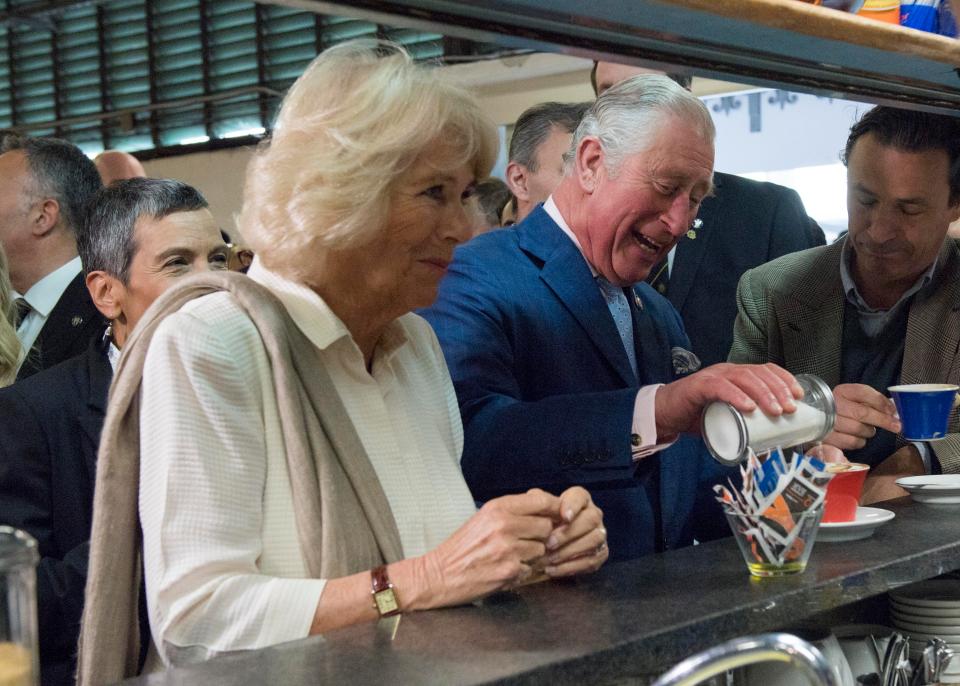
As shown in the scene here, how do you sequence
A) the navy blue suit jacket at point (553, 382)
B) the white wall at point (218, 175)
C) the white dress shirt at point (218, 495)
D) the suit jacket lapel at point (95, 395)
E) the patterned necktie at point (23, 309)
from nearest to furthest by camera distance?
1. the white dress shirt at point (218, 495)
2. the navy blue suit jacket at point (553, 382)
3. the suit jacket lapel at point (95, 395)
4. the patterned necktie at point (23, 309)
5. the white wall at point (218, 175)

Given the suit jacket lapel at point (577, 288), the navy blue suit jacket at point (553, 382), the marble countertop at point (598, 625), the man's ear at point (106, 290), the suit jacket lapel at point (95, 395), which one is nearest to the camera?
the marble countertop at point (598, 625)

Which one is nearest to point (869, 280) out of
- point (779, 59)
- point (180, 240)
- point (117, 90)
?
point (779, 59)

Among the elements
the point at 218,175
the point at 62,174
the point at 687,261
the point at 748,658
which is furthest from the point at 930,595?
the point at 218,175

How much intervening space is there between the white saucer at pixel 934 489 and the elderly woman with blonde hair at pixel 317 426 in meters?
0.92

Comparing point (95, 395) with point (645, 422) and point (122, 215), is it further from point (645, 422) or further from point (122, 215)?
point (645, 422)

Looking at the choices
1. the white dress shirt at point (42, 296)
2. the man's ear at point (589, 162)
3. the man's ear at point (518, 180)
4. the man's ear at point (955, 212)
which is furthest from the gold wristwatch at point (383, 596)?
the white dress shirt at point (42, 296)

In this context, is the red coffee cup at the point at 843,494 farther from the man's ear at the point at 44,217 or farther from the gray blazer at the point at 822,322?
the man's ear at the point at 44,217

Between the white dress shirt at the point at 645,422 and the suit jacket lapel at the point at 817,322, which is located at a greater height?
the white dress shirt at the point at 645,422

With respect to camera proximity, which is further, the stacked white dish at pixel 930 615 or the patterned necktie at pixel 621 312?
the patterned necktie at pixel 621 312

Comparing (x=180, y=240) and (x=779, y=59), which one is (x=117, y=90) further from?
(x=779, y=59)

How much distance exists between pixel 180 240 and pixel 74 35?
753 centimetres

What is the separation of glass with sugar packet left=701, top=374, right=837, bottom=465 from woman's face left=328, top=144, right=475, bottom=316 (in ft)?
1.59

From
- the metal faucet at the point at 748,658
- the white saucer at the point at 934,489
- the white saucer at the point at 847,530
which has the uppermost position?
the metal faucet at the point at 748,658

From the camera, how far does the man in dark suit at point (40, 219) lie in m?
4.39
